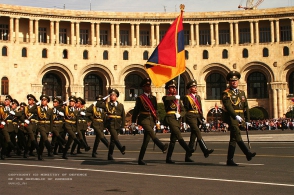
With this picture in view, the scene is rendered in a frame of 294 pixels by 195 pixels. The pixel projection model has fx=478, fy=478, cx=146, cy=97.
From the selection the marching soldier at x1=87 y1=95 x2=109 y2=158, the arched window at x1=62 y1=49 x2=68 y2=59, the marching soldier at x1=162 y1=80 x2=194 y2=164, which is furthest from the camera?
the arched window at x1=62 y1=49 x2=68 y2=59

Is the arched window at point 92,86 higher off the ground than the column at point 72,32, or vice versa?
the column at point 72,32

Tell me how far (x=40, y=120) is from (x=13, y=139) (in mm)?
3797

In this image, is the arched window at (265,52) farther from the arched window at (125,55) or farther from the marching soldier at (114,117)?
the marching soldier at (114,117)

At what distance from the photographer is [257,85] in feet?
230

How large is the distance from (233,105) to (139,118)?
9.46 feet

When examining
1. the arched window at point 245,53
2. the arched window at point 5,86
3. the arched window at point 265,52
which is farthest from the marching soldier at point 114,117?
the arched window at point 265,52

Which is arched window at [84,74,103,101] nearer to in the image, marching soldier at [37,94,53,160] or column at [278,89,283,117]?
column at [278,89,283,117]

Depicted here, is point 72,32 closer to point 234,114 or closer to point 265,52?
point 265,52

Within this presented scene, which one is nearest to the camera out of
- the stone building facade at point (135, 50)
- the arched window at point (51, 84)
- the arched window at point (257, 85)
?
the stone building facade at point (135, 50)

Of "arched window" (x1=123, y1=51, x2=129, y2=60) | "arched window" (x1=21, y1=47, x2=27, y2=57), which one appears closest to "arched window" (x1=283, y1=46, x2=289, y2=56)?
"arched window" (x1=123, y1=51, x2=129, y2=60)

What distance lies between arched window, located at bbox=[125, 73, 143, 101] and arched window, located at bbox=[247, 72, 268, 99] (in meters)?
16.1

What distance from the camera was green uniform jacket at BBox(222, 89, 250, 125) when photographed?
13.3 meters

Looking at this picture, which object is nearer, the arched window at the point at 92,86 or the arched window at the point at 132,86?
the arched window at the point at 92,86

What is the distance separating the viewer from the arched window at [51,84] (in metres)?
66.7
